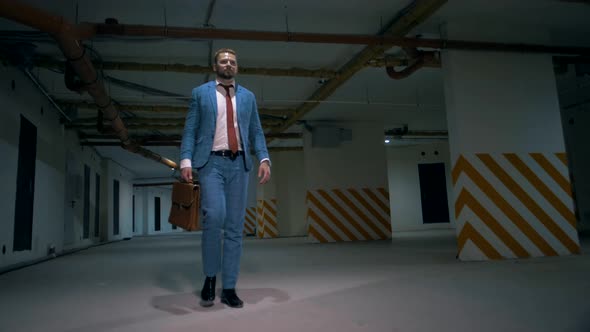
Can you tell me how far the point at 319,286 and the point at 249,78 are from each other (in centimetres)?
447

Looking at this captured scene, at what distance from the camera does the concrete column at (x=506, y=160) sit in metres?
4.61

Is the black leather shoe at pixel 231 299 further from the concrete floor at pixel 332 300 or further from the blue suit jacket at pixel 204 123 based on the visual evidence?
the blue suit jacket at pixel 204 123

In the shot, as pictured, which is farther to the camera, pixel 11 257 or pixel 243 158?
pixel 11 257

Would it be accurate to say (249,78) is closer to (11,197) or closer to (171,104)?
(171,104)

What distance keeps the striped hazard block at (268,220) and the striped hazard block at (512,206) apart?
8.04m

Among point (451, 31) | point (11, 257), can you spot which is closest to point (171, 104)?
point (11, 257)

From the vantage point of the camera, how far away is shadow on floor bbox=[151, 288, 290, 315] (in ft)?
7.74

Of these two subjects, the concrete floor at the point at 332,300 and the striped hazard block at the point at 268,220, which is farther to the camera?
the striped hazard block at the point at 268,220

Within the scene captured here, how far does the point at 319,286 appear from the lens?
9.89 feet

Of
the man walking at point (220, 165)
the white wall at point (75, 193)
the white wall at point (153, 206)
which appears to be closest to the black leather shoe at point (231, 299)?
the man walking at point (220, 165)

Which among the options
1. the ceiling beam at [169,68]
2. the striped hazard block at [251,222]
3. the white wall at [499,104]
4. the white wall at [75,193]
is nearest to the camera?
the white wall at [499,104]

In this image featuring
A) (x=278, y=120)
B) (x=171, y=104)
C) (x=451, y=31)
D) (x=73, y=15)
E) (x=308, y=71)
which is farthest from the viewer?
(x=278, y=120)

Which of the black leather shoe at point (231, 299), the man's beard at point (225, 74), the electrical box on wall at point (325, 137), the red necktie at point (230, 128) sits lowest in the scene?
the black leather shoe at point (231, 299)

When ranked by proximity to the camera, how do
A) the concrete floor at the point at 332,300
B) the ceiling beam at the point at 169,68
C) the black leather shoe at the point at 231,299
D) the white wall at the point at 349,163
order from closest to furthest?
the concrete floor at the point at 332,300 < the black leather shoe at the point at 231,299 < the ceiling beam at the point at 169,68 < the white wall at the point at 349,163
